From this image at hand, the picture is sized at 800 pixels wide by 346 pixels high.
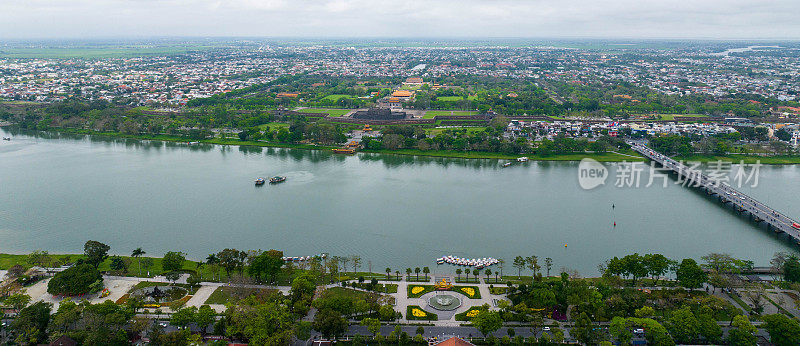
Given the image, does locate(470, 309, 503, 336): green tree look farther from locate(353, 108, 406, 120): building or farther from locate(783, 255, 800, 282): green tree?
locate(353, 108, 406, 120): building

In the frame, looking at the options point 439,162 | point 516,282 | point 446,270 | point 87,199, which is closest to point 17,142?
point 87,199

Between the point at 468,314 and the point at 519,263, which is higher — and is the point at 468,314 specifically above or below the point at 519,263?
below

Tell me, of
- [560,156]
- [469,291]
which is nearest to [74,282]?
[469,291]

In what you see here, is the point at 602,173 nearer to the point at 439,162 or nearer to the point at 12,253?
the point at 439,162

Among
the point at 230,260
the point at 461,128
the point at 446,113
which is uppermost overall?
the point at 446,113

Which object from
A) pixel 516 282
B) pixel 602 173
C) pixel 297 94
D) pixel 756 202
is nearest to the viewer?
pixel 516 282

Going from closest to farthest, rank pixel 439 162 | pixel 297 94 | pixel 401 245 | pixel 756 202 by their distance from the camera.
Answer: pixel 401 245 < pixel 756 202 < pixel 439 162 < pixel 297 94

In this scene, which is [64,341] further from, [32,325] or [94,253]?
[94,253]
